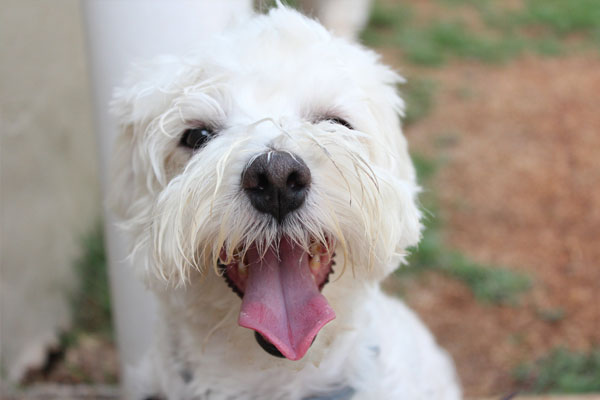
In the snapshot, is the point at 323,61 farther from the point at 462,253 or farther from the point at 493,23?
the point at 493,23

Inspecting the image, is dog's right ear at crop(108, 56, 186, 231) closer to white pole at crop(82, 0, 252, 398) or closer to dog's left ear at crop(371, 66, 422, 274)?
white pole at crop(82, 0, 252, 398)

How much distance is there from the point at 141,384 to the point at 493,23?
6.79m

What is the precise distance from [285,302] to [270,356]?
8.1 inches

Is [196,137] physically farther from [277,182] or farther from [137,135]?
[277,182]

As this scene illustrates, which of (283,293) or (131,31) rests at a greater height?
(131,31)

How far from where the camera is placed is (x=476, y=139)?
575cm

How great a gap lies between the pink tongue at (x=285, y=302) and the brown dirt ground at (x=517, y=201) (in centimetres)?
224

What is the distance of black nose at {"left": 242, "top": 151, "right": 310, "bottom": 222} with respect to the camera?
1.53m

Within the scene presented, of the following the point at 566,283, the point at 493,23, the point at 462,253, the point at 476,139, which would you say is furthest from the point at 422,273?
the point at 493,23

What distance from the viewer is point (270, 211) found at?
162 centimetres

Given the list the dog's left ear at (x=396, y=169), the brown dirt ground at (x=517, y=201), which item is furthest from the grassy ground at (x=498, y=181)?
the dog's left ear at (x=396, y=169)

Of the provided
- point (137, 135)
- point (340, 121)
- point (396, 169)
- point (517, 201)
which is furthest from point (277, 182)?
point (517, 201)

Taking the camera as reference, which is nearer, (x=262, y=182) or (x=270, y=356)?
(x=262, y=182)

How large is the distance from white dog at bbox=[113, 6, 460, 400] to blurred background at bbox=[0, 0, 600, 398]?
5.05ft
